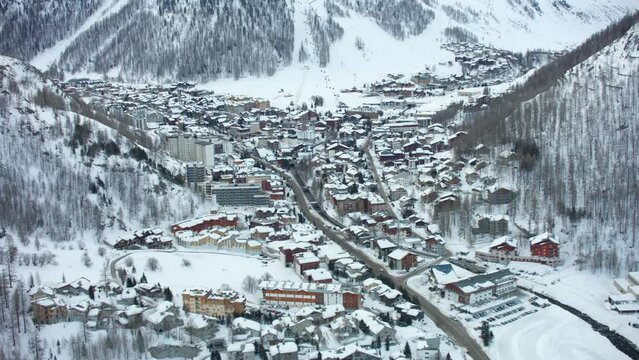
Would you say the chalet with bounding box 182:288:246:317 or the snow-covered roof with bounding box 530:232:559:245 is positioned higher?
the snow-covered roof with bounding box 530:232:559:245

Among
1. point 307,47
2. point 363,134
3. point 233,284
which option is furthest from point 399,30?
point 233,284

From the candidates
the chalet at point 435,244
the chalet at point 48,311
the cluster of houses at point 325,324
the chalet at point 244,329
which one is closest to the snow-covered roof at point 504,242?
the chalet at point 435,244

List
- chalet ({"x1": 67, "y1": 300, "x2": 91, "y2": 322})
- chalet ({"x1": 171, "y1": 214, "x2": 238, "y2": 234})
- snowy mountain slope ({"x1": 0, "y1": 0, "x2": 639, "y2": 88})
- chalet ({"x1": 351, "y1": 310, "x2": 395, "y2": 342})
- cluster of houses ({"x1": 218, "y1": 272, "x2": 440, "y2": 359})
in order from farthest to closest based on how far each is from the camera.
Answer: snowy mountain slope ({"x1": 0, "y1": 0, "x2": 639, "y2": 88}), chalet ({"x1": 171, "y1": 214, "x2": 238, "y2": 234}), chalet ({"x1": 67, "y1": 300, "x2": 91, "y2": 322}), chalet ({"x1": 351, "y1": 310, "x2": 395, "y2": 342}), cluster of houses ({"x1": 218, "y1": 272, "x2": 440, "y2": 359})

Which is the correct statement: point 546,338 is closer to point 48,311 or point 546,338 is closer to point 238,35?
point 48,311

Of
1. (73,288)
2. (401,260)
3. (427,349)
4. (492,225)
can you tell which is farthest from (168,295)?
(492,225)

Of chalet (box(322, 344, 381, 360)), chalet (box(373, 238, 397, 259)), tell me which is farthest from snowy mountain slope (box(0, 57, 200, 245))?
chalet (box(322, 344, 381, 360))

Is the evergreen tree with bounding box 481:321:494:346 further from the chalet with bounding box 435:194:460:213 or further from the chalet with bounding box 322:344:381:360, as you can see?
the chalet with bounding box 435:194:460:213

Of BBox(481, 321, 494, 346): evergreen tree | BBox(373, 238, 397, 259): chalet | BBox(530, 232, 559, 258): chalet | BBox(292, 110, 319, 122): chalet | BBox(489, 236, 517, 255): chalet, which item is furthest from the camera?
BBox(292, 110, 319, 122): chalet
